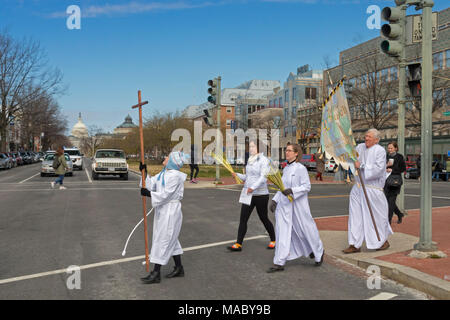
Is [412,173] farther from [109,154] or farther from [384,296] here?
[384,296]

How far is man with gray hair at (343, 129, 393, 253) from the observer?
639 cm

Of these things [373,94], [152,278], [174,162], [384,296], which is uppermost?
[373,94]

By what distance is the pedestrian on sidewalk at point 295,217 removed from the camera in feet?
19.2

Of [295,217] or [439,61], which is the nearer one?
[295,217]

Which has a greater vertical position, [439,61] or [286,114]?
Answer: [439,61]

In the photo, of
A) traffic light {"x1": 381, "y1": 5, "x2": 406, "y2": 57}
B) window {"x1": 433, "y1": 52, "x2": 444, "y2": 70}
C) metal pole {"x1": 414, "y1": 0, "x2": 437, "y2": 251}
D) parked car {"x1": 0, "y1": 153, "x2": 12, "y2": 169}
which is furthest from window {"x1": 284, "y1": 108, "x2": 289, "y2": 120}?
metal pole {"x1": 414, "y1": 0, "x2": 437, "y2": 251}

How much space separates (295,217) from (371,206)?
4.20 feet

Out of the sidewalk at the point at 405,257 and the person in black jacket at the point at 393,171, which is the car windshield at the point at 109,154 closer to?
the sidewalk at the point at 405,257

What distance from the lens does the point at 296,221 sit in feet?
19.7

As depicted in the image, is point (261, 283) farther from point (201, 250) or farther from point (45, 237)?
point (45, 237)

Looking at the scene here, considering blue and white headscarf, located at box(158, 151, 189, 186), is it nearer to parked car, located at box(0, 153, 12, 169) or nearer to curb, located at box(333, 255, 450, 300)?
curb, located at box(333, 255, 450, 300)

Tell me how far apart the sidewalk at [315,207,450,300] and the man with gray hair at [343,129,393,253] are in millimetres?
207

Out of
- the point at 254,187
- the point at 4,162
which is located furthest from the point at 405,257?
the point at 4,162
